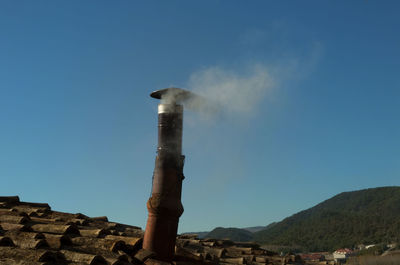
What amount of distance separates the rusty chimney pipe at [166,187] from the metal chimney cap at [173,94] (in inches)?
7.0

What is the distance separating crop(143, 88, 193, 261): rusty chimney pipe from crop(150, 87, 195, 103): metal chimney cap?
7.0 inches

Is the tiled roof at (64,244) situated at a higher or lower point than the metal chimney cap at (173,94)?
lower

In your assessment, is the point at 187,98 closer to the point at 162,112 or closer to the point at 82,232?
the point at 162,112

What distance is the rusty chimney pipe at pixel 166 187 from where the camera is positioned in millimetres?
5734

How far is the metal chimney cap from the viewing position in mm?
6441

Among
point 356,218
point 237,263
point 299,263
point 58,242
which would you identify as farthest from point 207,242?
point 356,218

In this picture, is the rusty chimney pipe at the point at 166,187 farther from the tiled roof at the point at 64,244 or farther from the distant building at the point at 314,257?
the distant building at the point at 314,257

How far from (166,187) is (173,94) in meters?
1.58

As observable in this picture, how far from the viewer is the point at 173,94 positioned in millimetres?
6441

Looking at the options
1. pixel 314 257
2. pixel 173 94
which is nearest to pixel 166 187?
pixel 173 94

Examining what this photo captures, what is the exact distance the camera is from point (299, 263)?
1044 cm

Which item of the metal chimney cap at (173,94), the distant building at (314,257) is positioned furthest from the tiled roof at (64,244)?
the distant building at (314,257)

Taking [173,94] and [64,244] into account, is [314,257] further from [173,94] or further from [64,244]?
[64,244]

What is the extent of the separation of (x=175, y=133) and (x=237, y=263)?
11.5 ft
